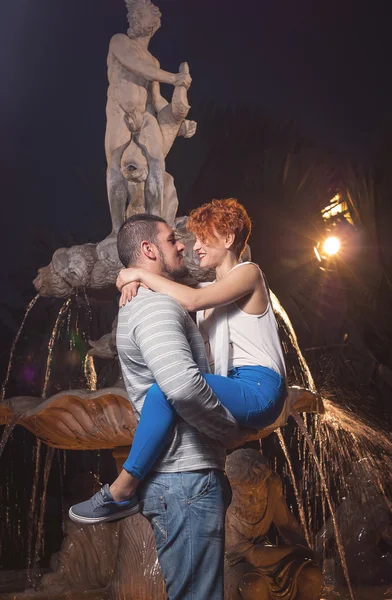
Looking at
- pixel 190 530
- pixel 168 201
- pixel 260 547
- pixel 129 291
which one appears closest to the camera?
pixel 190 530

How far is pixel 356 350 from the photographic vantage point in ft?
29.8

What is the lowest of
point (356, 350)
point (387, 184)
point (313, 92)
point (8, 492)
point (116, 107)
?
point (8, 492)

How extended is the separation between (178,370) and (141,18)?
506 cm

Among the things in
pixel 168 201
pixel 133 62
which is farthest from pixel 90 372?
pixel 133 62

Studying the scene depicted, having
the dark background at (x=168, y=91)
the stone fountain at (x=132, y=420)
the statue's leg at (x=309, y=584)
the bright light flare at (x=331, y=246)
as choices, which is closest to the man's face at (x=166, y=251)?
the stone fountain at (x=132, y=420)

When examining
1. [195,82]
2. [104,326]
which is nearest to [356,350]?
[104,326]

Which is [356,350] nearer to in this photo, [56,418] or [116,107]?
[116,107]

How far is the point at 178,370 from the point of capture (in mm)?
1715

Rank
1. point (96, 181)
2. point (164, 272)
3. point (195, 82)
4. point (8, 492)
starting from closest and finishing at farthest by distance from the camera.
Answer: point (164, 272) < point (8, 492) < point (96, 181) < point (195, 82)

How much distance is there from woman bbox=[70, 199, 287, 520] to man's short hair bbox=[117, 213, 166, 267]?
0.08 meters

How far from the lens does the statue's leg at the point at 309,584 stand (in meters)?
3.85

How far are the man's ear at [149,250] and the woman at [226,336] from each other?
0.25 feet

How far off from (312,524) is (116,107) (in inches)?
205

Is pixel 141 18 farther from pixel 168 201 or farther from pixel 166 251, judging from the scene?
pixel 166 251
